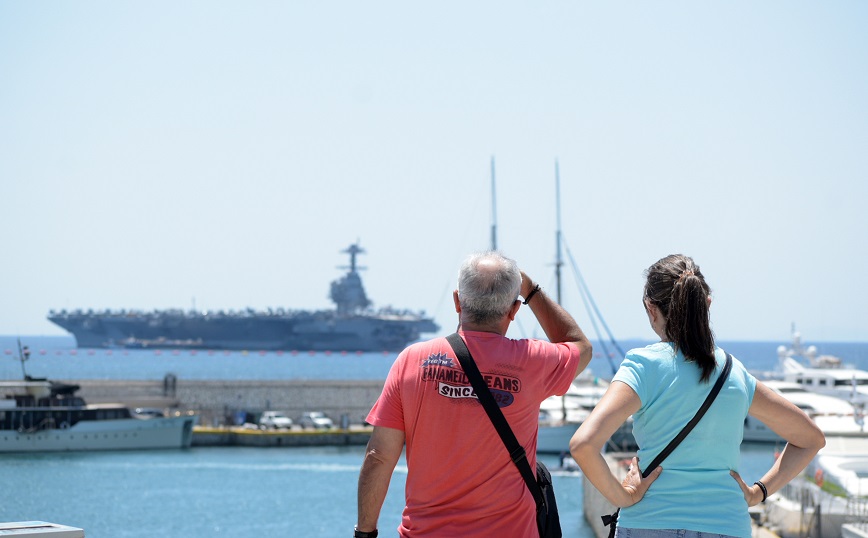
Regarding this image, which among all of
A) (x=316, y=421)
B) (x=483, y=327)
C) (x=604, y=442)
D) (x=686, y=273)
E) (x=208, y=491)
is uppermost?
(x=686, y=273)

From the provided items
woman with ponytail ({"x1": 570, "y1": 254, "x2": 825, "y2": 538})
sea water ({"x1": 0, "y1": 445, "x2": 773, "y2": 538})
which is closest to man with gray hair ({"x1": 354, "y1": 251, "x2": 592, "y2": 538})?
woman with ponytail ({"x1": 570, "y1": 254, "x2": 825, "y2": 538})

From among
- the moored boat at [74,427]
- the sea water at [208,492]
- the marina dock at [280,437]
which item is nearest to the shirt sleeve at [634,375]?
the sea water at [208,492]

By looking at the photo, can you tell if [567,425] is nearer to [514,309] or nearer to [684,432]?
[514,309]

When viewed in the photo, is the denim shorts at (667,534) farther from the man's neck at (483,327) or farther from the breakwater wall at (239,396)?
the breakwater wall at (239,396)

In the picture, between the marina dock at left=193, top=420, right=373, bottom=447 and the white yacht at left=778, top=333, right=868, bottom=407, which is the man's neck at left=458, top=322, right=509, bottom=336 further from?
the white yacht at left=778, top=333, right=868, bottom=407

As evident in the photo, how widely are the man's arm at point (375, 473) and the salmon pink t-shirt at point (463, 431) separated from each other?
3 centimetres

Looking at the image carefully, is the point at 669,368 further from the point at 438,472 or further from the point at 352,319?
the point at 352,319

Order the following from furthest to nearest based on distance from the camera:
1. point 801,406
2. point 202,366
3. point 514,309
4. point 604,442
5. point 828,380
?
point 202,366 → point 828,380 → point 801,406 → point 514,309 → point 604,442

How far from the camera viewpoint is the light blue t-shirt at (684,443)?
2352 millimetres

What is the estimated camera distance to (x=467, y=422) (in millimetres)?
2459

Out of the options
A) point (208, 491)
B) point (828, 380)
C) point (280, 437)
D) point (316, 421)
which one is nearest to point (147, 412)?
point (280, 437)

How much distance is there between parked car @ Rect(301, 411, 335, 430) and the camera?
138ft

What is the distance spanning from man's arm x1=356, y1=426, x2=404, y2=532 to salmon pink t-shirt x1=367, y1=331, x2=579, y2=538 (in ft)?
0.10

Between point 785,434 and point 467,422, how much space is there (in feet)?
2.61
